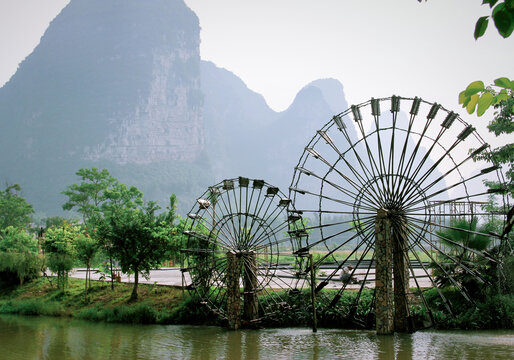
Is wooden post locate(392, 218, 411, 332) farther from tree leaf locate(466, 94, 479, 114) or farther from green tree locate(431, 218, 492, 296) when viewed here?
tree leaf locate(466, 94, 479, 114)

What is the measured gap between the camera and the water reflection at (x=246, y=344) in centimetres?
1423

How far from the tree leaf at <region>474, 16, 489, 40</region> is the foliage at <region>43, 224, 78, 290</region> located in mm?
27353

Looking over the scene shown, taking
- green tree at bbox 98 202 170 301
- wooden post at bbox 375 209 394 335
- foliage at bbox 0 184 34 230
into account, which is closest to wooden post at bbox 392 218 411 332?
wooden post at bbox 375 209 394 335

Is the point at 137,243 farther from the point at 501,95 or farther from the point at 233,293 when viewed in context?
the point at 501,95

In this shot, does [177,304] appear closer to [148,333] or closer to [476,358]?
[148,333]

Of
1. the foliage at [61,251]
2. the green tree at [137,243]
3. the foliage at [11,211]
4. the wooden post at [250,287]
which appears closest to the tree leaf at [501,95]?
the wooden post at [250,287]

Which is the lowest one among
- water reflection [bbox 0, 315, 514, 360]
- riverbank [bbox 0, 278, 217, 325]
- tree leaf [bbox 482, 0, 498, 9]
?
water reflection [bbox 0, 315, 514, 360]

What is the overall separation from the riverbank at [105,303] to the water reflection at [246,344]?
1.53 meters

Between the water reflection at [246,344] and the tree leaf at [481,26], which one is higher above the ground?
the tree leaf at [481,26]

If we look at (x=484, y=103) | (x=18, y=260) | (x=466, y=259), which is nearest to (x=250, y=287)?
(x=466, y=259)

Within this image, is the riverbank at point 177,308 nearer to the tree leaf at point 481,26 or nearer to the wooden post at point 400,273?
the wooden post at point 400,273

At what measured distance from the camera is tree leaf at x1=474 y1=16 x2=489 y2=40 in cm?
229

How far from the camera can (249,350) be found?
15.2 meters

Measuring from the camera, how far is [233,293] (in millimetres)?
18656
